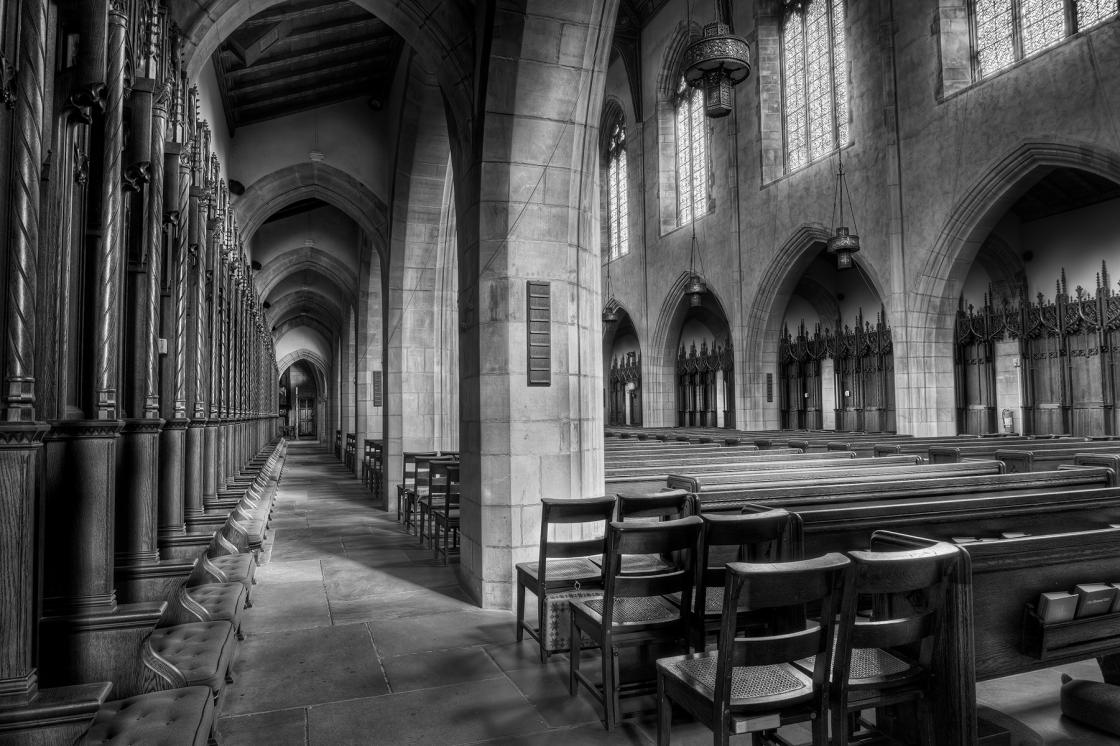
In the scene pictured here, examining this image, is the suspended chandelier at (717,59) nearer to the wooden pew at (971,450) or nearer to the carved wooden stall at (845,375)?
the wooden pew at (971,450)

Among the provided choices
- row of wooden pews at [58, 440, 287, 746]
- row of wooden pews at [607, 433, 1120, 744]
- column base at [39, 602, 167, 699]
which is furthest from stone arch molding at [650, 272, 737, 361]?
column base at [39, 602, 167, 699]

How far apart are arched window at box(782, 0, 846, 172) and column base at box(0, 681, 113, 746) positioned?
14.7 m

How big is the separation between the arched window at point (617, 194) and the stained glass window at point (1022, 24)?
36.4ft

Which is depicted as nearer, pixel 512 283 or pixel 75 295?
pixel 75 295

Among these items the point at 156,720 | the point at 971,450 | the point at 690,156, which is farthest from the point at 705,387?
the point at 156,720

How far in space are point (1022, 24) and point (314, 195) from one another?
11.3 metres

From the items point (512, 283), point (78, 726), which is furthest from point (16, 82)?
point (512, 283)

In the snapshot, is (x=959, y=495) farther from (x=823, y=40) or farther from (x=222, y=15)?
(x=823, y=40)

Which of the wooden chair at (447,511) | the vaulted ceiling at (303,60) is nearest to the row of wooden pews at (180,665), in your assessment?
the wooden chair at (447,511)

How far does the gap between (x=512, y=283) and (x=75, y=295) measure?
277 centimetres

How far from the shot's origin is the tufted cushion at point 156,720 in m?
1.90

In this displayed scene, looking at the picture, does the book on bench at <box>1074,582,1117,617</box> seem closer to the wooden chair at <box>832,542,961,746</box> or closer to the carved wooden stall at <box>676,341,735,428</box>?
the wooden chair at <box>832,542,961,746</box>

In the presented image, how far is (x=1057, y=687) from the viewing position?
129 inches

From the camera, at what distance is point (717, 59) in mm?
5598
